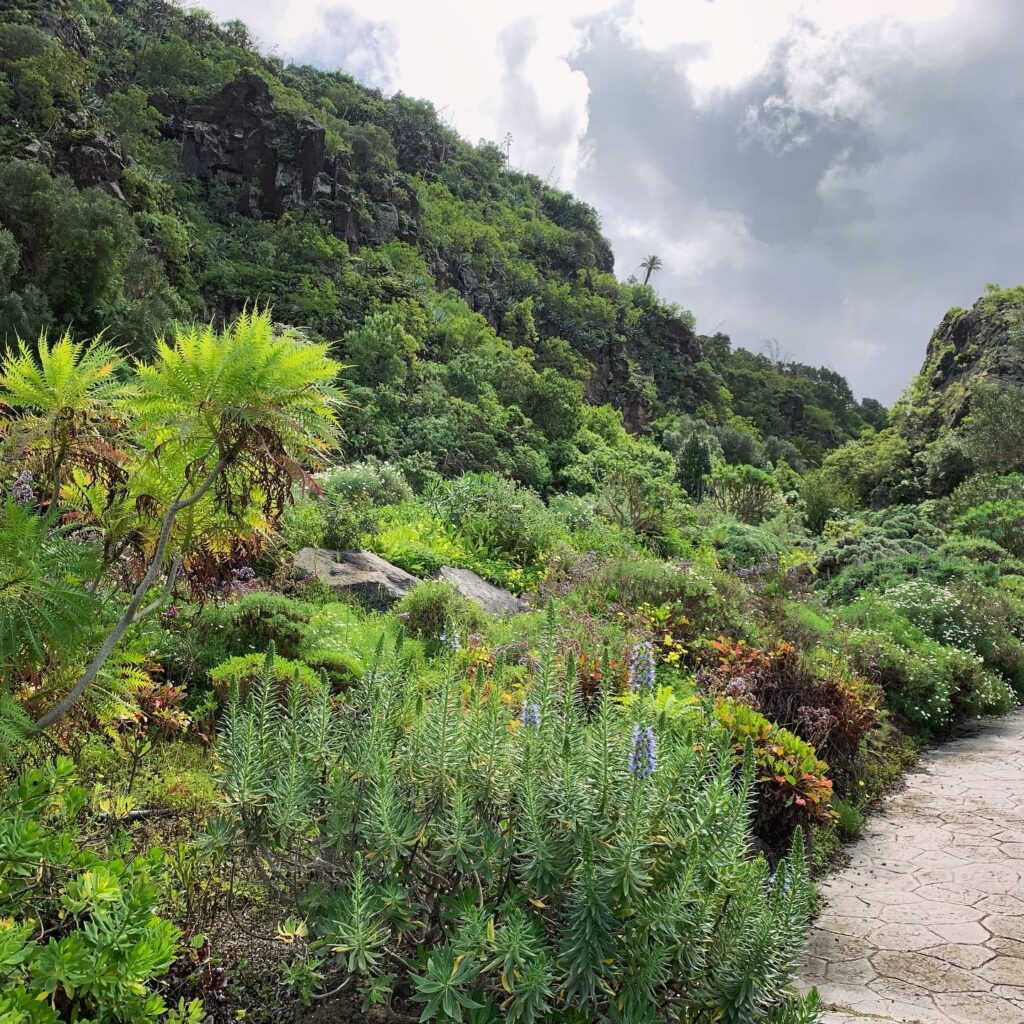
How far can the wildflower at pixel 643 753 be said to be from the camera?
75.7 inches

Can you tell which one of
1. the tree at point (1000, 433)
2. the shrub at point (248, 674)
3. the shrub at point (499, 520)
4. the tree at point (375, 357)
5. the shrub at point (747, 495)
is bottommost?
the shrub at point (248, 674)

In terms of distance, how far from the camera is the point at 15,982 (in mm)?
1336

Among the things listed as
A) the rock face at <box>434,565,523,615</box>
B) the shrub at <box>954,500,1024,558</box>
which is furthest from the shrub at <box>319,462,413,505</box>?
the shrub at <box>954,500,1024,558</box>

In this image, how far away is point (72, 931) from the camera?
5.08ft

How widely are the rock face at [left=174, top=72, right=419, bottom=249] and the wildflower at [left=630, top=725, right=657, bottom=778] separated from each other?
37454 millimetres

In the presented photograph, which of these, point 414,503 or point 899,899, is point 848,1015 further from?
point 414,503

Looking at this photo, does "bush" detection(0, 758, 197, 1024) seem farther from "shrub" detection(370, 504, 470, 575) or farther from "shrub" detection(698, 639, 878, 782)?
"shrub" detection(370, 504, 470, 575)

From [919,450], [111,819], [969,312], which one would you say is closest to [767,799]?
A: [111,819]

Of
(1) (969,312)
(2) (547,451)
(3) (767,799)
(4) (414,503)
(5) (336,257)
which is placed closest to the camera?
(3) (767,799)

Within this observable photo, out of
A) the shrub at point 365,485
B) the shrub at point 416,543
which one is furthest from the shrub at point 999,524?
the shrub at point 365,485

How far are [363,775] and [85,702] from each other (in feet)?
3.28

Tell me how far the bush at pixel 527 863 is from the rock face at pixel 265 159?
123 ft

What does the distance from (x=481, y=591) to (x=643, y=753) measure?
6264 millimetres

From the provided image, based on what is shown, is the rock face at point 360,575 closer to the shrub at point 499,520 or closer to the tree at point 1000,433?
the shrub at point 499,520
